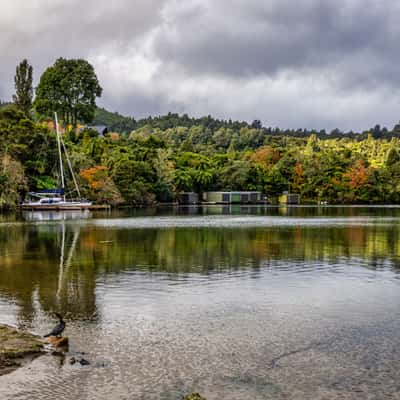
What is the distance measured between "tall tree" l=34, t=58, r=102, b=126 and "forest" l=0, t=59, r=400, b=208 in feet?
0.81

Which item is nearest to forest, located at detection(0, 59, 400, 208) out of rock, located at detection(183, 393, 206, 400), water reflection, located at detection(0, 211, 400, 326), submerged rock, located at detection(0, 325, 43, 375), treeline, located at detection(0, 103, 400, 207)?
treeline, located at detection(0, 103, 400, 207)

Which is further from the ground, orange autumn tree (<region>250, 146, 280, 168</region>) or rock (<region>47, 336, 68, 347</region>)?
orange autumn tree (<region>250, 146, 280, 168</region>)

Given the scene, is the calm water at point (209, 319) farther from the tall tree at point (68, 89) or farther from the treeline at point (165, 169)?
the tall tree at point (68, 89)

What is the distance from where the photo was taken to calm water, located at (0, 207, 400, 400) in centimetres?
1060

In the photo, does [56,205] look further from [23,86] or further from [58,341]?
[58,341]

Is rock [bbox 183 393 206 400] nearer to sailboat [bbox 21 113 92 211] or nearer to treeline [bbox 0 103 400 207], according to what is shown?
treeline [bbox 0 103 400 207]

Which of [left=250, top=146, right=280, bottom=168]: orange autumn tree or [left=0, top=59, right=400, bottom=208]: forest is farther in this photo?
[left=250, top=146, right=280, bottom=168]: orange autumn tree

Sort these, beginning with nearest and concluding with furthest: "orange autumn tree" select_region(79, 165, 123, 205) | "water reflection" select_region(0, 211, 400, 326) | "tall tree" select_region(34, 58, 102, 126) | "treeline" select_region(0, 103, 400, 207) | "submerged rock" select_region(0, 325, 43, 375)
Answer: "submerged rock" select_region(0, 325, 43, 375) → "water reflection" select_region(0, 211, 400, 326) → "treeline" select_region(0, 103, 400, 207) → "orange autumn tree" select_region(79, 165, 123, 205) → "tall tree" select_region(34, 58, 102, 126)

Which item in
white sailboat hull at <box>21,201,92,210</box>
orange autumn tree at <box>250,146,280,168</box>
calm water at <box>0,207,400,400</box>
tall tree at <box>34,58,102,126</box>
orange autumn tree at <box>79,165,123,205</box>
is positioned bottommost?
calm water at <box>0,207,400,400</box>

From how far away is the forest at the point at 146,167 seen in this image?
80.9m

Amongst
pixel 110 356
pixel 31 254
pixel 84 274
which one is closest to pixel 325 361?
pixel 110 356

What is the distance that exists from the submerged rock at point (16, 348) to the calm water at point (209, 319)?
340 millimetres

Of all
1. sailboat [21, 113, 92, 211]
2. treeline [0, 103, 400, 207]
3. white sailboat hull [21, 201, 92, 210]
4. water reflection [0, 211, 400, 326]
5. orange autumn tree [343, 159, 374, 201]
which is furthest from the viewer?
orange autumn tree [343, 159, 374, 201]

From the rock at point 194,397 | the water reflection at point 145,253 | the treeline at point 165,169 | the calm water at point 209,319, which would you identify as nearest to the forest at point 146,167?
the treeline at point 165,169
